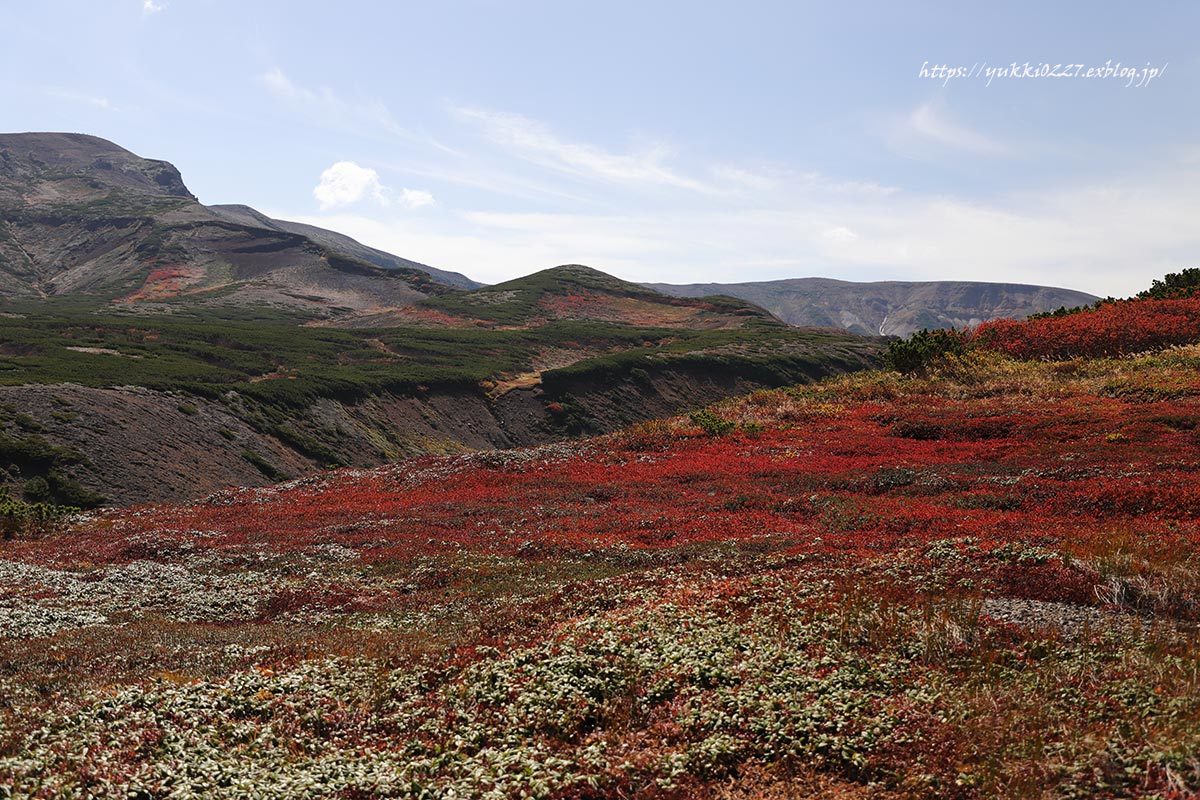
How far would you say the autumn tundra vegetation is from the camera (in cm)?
852

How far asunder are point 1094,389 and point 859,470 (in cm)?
1874

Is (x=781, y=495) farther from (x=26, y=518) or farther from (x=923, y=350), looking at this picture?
(x=26, y=518)

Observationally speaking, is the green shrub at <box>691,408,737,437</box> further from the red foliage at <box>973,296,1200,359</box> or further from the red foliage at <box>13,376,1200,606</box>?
the red foliage at <box>973,296,1200,359</box>

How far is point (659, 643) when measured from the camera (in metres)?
12.1

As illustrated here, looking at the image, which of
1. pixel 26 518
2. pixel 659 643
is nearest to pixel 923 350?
pixel 659 643

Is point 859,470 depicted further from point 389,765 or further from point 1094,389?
point 389,765

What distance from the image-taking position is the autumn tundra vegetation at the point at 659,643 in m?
8.52

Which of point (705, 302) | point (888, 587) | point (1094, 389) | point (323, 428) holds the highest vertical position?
point (705, 302)

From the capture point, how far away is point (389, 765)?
919cm

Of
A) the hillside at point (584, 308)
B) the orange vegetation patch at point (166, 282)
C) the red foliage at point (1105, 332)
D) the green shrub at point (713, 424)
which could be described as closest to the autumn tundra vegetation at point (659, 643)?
the green shrub at point (713, 424)

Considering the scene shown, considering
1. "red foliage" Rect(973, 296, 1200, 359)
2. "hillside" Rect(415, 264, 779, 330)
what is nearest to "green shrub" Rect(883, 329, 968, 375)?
"red foliage" Rect(973, 296, 1200, 359)

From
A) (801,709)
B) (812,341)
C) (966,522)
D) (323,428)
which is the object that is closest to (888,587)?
(801,709)

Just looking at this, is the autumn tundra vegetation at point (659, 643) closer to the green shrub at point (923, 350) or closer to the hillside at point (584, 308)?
the green shrub at point (923, 350)

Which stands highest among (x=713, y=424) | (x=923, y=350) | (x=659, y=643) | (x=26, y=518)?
(x=923, y=350)
